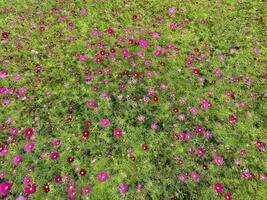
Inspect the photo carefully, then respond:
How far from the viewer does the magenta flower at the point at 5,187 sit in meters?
10.1

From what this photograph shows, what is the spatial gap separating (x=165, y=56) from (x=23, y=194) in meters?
10.6

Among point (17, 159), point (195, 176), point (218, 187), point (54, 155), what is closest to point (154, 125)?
point (195, 176)

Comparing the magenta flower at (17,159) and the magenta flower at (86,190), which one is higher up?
the magenta flower at (17,159)

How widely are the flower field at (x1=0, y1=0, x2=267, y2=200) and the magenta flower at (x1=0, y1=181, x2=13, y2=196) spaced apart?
0.04m

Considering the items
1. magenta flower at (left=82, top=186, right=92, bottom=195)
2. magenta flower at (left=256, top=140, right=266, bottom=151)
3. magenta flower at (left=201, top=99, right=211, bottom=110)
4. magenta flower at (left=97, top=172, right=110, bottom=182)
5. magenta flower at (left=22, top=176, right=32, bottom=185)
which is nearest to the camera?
magenta flower at (left=82, top=186, right=92, bottom=195)

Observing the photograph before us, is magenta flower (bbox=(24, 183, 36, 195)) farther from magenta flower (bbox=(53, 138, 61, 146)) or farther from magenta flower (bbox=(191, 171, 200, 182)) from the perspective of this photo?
magenta flower (bbox=(191, 171, 200, 182))

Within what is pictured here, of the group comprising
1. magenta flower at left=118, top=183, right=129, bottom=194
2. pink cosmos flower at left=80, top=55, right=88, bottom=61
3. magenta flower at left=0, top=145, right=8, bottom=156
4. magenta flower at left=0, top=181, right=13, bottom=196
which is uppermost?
pink cosmos flower at left=80, top=55, right=88, bottom=61

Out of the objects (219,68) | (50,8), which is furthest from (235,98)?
(50,8)

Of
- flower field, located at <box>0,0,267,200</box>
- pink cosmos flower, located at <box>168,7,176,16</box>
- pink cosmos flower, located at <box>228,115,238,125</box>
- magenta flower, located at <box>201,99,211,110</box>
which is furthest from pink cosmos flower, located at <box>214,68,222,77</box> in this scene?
pink cosmos flower, located at <box>168,7,176,16</box>

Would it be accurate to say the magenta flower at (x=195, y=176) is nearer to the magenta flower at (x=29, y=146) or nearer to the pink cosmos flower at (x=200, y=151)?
the pink cosmos flower at (x=200, y=151)

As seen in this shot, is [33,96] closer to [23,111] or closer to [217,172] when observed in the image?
[23,111]

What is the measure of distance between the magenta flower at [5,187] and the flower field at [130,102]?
41 mm

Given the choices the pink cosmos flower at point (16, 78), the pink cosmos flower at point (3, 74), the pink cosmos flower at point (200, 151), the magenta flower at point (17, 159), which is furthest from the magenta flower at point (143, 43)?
the magenta flower at point (17, 159)

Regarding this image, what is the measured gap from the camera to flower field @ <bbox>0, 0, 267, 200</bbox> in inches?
426
